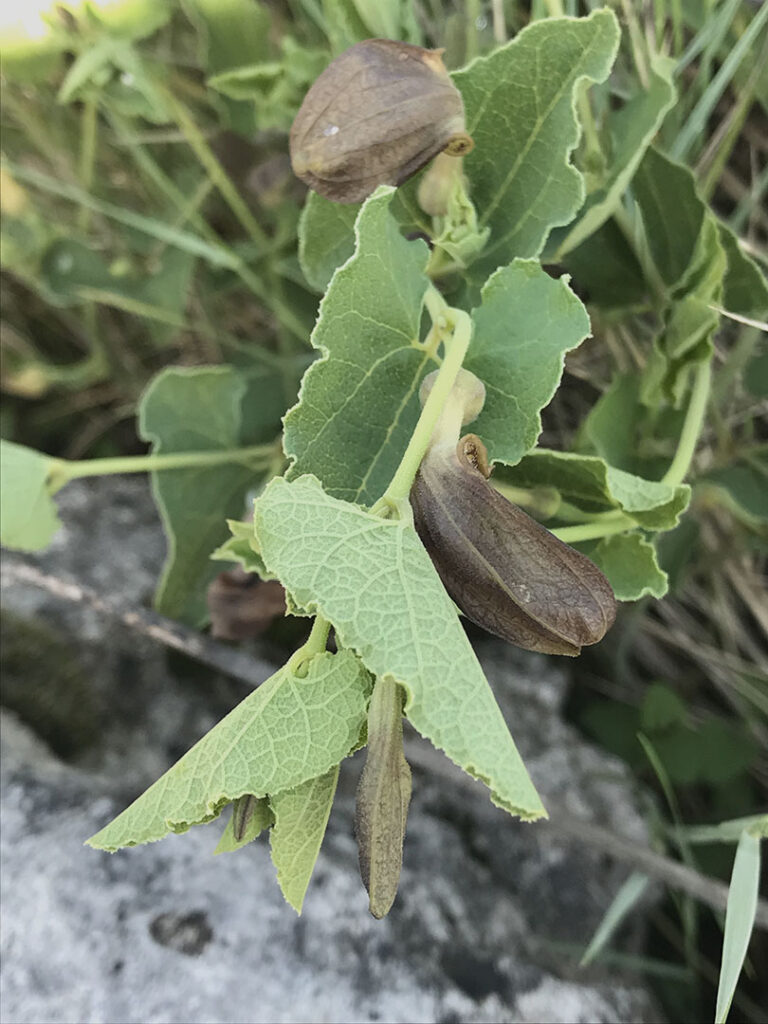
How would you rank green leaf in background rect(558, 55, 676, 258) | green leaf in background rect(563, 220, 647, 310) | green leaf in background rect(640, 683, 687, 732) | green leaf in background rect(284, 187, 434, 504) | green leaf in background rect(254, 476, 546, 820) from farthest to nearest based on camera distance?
1. green leaf in background rect(640, 683, 687, 732)
2. green leaf in background rect(563, 220, 647, 310)
3. green leaf in background rect(558, 55, 676, 258)
4. green leaf in background rect(284, 187, 434, 504)
5. green leaf in background rect(254, 476, 546, 820)

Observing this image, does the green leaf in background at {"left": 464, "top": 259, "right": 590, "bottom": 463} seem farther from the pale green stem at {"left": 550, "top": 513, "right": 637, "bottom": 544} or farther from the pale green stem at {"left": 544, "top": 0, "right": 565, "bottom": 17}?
the pale green stem at {"left": 544, "top": 0, "right": 565, "bottom": 17}

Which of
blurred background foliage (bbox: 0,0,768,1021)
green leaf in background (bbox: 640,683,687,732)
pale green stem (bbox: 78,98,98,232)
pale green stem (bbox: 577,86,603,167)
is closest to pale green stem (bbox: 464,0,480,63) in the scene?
blurred background foliage (bbox: 0,0,768,1021)

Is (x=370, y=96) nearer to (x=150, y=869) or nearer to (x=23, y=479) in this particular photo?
(x=23, y=479)

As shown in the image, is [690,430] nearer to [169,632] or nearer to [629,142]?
[629,142]

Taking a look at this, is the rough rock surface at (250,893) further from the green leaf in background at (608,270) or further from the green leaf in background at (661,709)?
the green leaf in background at (608,270)

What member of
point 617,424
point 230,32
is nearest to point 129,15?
point 230,32

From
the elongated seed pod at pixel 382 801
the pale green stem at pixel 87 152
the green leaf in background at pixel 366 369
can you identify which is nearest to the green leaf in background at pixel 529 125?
the green leaf in background at pixel 366 369

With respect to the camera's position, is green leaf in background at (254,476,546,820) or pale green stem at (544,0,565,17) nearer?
green leaf in background at (254,476,546,820)
